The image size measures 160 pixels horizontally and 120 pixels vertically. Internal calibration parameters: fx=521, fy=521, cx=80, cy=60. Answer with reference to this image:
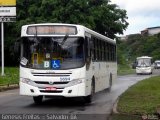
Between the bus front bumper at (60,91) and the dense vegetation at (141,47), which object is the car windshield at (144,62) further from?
the bus front bumper at (60,91)

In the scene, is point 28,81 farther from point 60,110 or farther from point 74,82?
point 60,110

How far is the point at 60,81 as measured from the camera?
18219 mm

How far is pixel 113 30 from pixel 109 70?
38.1m

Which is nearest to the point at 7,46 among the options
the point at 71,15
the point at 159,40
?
the point at 71,15

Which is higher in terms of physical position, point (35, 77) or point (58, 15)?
point (58, 15)

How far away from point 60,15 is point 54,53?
36.7m

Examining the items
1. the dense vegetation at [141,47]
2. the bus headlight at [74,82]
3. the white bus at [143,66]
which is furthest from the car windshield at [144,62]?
the bus headlight at [74,82]

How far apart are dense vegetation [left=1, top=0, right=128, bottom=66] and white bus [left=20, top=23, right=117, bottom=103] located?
34.0m

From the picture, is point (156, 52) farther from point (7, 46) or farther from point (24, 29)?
point (24, 29)

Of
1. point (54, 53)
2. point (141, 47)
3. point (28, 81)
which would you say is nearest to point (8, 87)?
point (28, 81)

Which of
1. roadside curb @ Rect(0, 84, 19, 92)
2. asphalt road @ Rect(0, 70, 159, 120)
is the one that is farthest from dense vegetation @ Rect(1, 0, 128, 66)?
asphalt road @ Rect(0, 70, 159, 120)

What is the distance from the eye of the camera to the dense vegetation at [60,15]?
5491 cm

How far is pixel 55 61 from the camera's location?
18.4 metres

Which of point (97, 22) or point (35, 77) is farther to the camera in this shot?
point (97, 22)
